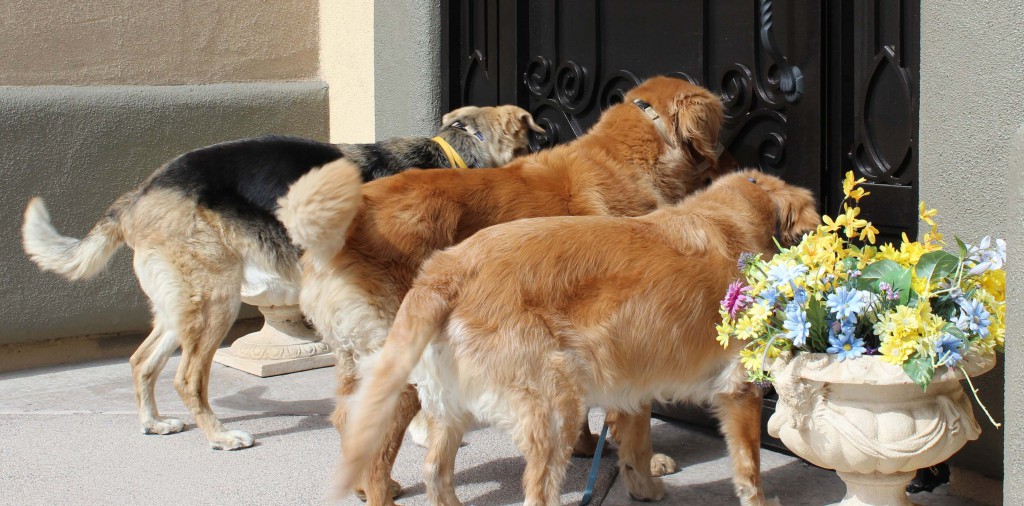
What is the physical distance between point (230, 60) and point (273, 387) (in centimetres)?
273

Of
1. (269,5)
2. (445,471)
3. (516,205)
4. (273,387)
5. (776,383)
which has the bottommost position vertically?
(273,387)

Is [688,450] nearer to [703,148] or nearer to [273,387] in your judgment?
[703,148]

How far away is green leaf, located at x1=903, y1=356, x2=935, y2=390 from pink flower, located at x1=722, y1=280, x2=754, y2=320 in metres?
0.61

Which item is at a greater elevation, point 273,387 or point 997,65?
point 997,65

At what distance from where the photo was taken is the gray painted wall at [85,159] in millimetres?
6977

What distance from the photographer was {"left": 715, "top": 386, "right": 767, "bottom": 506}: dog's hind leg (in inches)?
149

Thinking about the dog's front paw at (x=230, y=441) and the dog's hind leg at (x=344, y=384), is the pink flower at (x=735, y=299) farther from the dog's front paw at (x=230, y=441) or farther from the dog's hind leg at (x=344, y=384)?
the dog's front paw at (x=230, y=441)

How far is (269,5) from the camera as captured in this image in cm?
815

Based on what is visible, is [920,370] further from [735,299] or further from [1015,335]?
[735,299]

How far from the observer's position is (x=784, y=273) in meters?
3.42

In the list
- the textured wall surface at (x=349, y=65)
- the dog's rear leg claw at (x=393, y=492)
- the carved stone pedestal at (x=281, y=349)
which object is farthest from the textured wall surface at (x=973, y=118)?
the textured wall surface at (x=349, y=65)

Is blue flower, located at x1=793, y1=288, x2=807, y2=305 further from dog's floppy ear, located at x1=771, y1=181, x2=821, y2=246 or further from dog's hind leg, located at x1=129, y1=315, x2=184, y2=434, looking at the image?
dog's hind leg, located at x1=129, y1=315, x2=184, y2=434

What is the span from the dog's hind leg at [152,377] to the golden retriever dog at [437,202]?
5.92 feet

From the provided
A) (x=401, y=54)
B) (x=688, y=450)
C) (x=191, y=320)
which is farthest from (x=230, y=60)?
(x=688, y=450)
